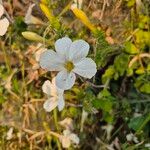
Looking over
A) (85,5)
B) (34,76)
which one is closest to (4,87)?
(34,76)

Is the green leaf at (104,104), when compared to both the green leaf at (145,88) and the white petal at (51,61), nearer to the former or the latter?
the green leaf at (145,88)

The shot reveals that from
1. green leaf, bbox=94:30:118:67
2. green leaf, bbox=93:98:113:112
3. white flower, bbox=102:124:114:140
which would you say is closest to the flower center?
green leaf, bbox=94:30:118:67

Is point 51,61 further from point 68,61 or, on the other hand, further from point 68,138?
point 68,138

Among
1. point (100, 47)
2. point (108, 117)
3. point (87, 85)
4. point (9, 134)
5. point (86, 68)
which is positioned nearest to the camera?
point (86, 68)

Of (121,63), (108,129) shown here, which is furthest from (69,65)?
(108,129)

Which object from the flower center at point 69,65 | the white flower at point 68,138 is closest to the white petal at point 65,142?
the white flower at point 68,138

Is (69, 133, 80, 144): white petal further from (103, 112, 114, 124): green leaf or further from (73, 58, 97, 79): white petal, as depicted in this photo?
(73, 58, 97, 79): white petal
